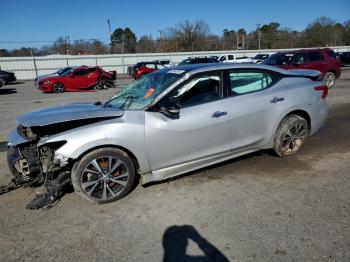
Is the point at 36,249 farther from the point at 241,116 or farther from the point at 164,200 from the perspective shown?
the point at 241,116

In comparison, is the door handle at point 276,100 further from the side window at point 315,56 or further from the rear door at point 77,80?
the rear door at point 77,80

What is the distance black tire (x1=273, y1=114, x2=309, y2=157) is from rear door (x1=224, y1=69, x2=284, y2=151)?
0.29 metres

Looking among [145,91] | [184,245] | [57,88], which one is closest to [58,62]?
[57,88]

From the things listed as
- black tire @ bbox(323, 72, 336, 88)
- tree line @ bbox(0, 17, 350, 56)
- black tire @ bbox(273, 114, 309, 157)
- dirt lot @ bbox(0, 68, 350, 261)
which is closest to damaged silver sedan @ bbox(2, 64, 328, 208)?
black tire @ bbox(273, 114, 309, 157)

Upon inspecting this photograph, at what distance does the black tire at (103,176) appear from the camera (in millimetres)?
3836

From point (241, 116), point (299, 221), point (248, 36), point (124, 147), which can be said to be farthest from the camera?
point (248, 36)

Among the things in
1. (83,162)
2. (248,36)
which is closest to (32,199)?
(83,162)

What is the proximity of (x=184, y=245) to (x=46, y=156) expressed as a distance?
196cm

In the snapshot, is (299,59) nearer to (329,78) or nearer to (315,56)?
(315,56)

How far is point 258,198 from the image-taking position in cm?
397

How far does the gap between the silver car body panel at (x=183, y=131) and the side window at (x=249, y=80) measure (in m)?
0.09

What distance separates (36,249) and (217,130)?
99.4 inches

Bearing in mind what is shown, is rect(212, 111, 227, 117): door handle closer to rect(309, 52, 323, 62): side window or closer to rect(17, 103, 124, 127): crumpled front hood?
rect(17, 103, 124, 127): crumpled front hood

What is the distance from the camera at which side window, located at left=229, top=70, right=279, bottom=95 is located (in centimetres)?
465
